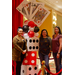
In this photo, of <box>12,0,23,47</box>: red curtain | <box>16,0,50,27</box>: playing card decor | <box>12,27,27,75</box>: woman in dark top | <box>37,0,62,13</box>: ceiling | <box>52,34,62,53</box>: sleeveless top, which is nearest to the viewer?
<box>12,27,27,75</box>: woman in dark top

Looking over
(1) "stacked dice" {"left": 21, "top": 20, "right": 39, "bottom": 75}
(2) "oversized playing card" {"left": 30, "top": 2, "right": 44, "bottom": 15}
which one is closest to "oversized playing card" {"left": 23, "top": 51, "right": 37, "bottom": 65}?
(1) "stacked dice" {"left": 21, "top": 20, "right": 39, "bottom": 75}

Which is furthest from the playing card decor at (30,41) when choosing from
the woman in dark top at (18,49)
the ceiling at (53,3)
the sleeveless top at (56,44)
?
the ceiling at (53,3)

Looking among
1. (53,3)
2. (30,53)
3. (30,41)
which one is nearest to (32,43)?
(30,41)

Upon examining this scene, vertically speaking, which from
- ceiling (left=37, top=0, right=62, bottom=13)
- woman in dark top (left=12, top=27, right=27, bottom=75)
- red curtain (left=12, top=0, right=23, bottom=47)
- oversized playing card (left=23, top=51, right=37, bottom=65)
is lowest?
oversized playing card (left=23, top=51, right=37, bottom=65)

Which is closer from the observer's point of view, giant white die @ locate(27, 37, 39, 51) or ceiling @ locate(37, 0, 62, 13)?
giant white die @ locate(27, 37, 39, 51)

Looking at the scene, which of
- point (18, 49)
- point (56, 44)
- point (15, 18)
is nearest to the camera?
point (18, 49)

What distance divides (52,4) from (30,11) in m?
3.74

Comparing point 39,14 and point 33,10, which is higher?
point 33,10

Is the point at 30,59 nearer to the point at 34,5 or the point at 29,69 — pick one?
the point at 29,69

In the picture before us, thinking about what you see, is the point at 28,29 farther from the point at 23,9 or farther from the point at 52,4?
the point at 52,4

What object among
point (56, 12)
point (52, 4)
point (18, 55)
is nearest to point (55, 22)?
point (56, 12)

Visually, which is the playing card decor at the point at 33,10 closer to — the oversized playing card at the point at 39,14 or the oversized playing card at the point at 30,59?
the oversized playing card at the point at 39,14

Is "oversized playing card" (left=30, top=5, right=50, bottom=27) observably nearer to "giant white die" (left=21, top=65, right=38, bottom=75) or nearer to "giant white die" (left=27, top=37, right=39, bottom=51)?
"giant white die" (left=27, top=37, right=39, bottom=51)

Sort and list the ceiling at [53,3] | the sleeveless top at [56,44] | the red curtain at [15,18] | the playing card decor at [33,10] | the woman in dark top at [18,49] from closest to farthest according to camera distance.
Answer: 1. the woman in dark top at [18,49]
2. the sleeveless top at [56,44]
3. the playing card decor at [33,10]
4. the red curtain at [15,18]
5. the ceiling at [53,3]
